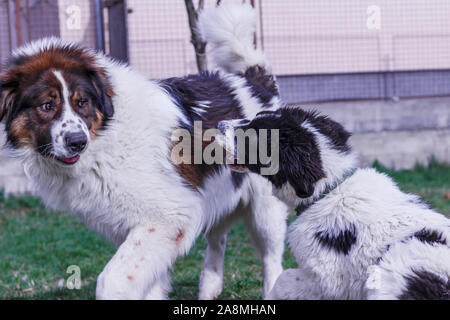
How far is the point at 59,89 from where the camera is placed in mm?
3557

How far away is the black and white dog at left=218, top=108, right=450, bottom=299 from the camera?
310 cm

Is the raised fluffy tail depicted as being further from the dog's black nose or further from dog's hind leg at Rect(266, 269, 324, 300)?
dog's hind leg at Rect(266, 269, 324, 300)

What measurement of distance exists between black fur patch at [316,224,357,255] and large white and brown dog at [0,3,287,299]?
3.04 ft

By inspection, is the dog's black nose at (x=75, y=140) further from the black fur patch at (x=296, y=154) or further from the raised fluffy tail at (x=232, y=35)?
the raised fluffy tail at (x=232, y=35)

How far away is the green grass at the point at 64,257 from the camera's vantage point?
194 inches

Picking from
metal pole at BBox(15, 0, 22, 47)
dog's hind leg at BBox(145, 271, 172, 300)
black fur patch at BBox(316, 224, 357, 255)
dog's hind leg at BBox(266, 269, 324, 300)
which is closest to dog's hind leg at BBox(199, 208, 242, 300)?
dog's hind leg at BBox(145, 271, 172, 300)

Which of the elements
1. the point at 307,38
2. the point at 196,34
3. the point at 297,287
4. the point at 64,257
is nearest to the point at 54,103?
the point at 297,287

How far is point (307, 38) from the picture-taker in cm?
920

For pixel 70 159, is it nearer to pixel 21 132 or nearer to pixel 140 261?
pixel 21 132

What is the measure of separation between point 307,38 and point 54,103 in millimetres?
6268

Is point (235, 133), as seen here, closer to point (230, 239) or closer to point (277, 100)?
point (277, 100)
